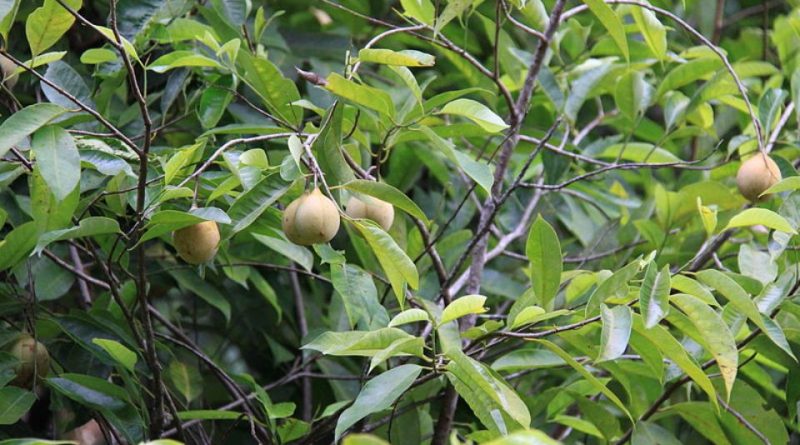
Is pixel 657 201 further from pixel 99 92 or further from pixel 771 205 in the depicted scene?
pixel 99 92

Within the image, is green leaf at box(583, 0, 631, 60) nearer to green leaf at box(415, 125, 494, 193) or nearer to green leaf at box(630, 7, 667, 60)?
green leaf at box(630, 7, 667, 60)

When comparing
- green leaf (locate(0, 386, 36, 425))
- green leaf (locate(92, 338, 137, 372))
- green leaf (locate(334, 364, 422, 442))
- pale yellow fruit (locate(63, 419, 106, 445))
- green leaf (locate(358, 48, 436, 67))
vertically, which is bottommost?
pale yellow fruit (locate(63, 419, 106, 445))

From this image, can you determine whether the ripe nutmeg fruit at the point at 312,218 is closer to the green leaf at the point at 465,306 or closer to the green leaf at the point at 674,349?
the green leaf at the point at 465,306

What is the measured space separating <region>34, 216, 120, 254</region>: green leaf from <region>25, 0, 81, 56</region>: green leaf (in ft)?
0.53

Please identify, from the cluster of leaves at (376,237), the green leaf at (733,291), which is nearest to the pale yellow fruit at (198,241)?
the cluster of leaves at (376,237)

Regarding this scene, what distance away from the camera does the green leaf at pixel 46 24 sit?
0.94m

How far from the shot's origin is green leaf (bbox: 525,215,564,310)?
0.98m

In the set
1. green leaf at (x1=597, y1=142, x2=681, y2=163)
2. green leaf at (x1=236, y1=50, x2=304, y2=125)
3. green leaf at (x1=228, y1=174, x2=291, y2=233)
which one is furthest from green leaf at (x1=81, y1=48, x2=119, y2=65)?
green leaf at (x1=597, y1=142, x2=681, y2=163)

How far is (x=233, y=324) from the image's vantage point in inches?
62.3

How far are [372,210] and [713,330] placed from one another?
33 centimetres

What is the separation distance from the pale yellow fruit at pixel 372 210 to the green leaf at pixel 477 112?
0.40 feet

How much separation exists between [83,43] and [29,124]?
666 millimetres

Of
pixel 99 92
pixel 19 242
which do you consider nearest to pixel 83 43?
pixel 99 92

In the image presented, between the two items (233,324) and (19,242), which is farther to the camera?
(233,324)
